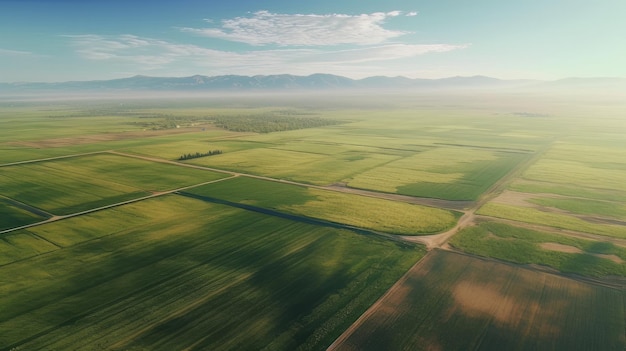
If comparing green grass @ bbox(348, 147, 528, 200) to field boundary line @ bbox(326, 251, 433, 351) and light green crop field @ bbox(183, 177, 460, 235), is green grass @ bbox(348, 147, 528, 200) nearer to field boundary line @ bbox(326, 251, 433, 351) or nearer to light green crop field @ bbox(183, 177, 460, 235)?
light green crop field @ bbox(183, 177, 460, 235)

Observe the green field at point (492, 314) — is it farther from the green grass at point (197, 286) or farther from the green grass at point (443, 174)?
the green grass at point (443, 174)

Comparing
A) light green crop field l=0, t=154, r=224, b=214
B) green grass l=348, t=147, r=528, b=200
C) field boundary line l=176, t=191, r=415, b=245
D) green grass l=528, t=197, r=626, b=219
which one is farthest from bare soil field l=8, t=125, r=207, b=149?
green grass l=528, t=197, r=626, b=219

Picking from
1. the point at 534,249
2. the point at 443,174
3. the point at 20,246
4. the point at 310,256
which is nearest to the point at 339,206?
the point at 310,256

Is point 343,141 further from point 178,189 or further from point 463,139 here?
point 178,189

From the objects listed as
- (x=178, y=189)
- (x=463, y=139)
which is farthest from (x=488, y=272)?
(x=463, y=139)

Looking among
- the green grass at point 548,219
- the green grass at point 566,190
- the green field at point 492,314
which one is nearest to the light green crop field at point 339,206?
the green grass at point 548,219
